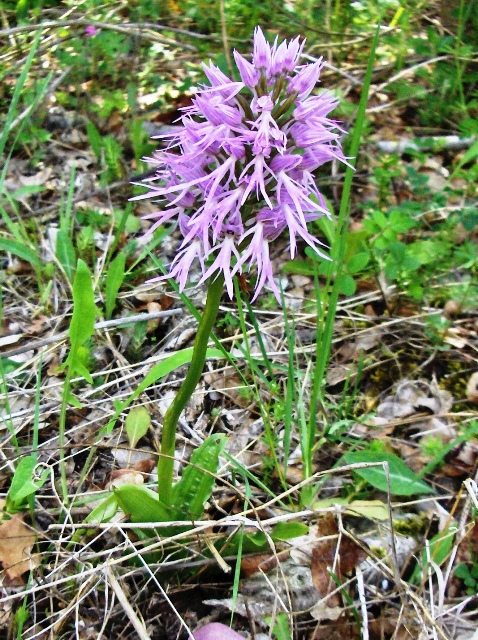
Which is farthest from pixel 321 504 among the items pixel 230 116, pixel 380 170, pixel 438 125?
pixel 438 125

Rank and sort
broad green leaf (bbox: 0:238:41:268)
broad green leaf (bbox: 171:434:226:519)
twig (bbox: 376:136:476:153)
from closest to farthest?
broad green leaf (bbox: 171:434:226:519), broad green leaf (bbox: 0:238:41:268), twig (bbox: 376:136:476:153)

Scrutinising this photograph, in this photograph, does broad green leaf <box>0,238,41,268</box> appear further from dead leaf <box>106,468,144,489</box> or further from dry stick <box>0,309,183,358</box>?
dead leaf <box>106,468,144,489</box>

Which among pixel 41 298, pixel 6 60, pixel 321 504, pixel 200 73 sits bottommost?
pixel 321 504

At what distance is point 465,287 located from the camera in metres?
2.53

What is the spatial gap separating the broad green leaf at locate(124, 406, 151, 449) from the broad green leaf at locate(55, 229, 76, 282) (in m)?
0.70

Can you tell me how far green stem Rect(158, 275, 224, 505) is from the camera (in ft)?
4.25

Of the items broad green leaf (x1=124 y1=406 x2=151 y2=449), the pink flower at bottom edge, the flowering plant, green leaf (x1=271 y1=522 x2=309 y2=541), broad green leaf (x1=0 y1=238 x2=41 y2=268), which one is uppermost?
the flowering plant

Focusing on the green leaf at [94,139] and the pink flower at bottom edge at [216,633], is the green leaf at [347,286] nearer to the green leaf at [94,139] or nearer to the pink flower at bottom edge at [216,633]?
the pink flower at bottom edge at [216,633]

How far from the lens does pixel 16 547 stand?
5.45ft

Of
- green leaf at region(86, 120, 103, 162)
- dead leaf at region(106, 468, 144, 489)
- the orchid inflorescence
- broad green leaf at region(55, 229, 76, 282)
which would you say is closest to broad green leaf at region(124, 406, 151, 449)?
dead leaf at region(106, 468, 144, 489)

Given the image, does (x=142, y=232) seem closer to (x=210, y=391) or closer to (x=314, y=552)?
(x=210, y=391)

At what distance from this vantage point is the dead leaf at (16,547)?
5.34 ft

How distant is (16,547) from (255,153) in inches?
48.9

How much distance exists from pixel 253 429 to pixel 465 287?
3.67ft
